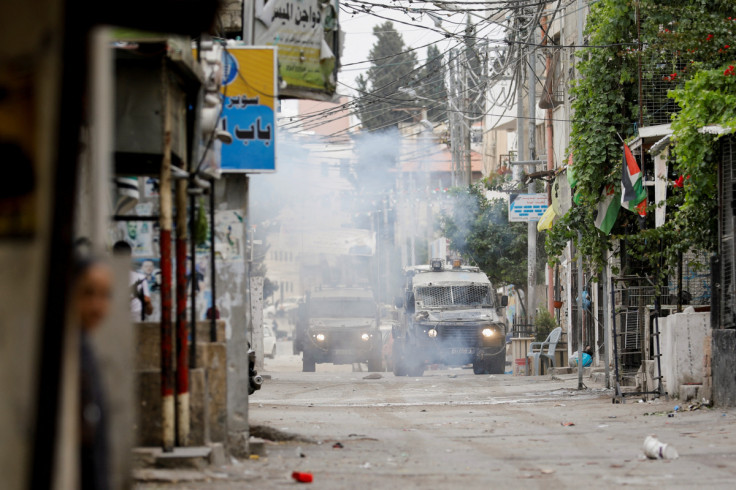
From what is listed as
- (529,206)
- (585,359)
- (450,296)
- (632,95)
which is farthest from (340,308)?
(632,95)

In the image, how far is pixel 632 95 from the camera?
19891mm

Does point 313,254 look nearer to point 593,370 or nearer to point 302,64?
point 593,370

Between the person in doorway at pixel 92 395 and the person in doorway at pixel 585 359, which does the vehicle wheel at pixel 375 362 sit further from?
the person in doorway at pixel 92 395

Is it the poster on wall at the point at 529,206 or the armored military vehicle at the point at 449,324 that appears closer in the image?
the armored military vehicle at the point at 449,324

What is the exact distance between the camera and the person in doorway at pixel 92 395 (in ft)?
11.6

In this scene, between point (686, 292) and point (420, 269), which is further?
point (420, 269)

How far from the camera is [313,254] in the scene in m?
98.2

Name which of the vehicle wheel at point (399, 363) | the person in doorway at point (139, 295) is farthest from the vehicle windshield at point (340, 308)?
the person in doorway at point (139, 295)

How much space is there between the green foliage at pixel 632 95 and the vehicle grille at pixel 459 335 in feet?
13.7

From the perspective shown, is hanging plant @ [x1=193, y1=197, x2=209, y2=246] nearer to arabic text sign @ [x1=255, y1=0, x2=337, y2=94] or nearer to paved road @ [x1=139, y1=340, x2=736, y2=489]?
paved road @ [x1=139, y1=340, x2=736, y2=489]

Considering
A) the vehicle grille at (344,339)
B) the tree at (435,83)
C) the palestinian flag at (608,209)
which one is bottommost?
the vehicle grille at (344,339)

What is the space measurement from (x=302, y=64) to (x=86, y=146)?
5.09 m

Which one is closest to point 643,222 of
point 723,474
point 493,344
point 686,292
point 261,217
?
point 686,292

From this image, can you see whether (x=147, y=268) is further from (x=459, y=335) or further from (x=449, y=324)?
(x=459, y=335)
